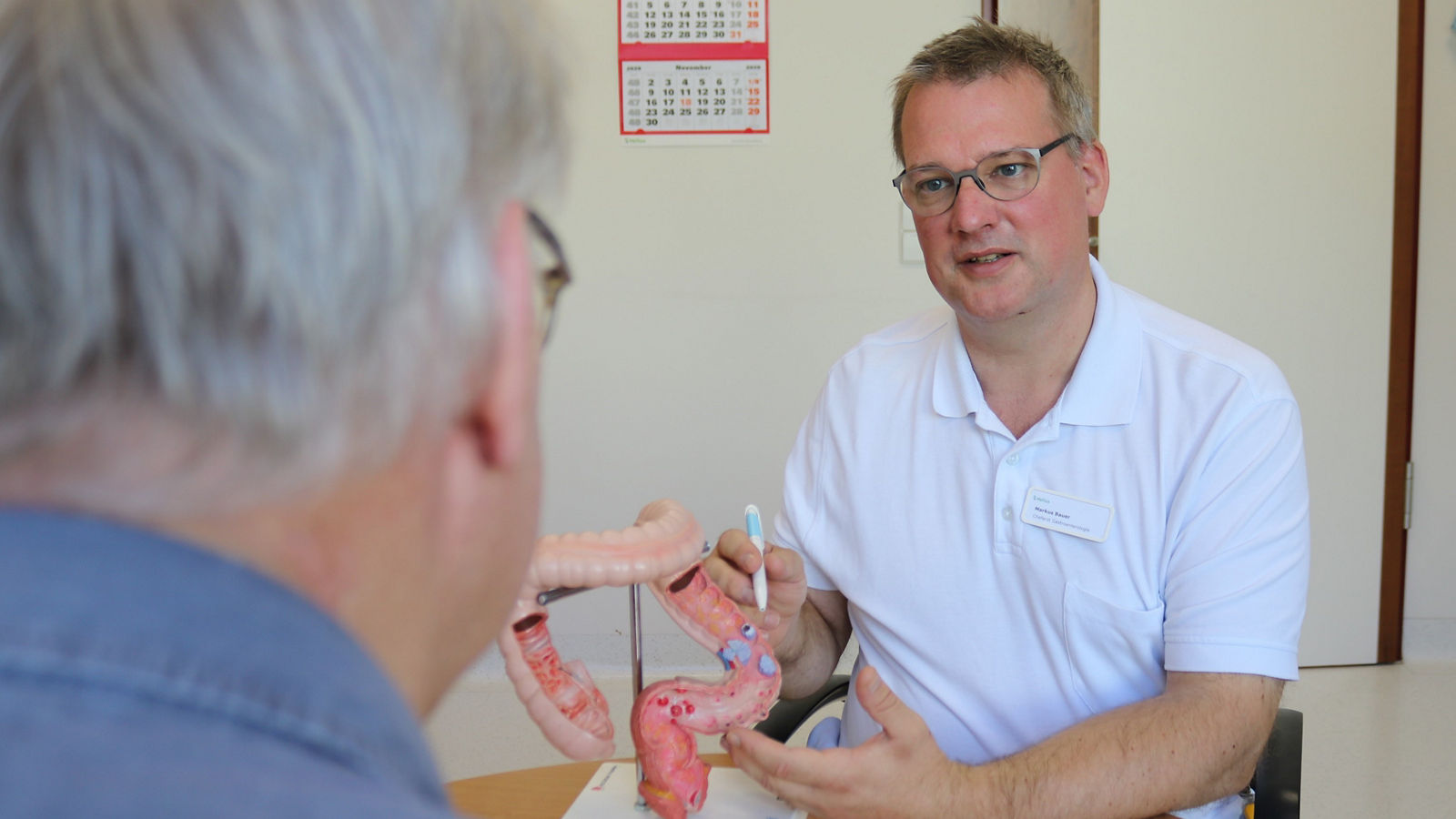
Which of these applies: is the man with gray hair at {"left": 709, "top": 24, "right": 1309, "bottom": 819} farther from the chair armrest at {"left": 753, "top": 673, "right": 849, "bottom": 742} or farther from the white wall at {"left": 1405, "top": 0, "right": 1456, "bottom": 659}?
the white wall at {"left": 1405, "top": 0, "right": 1456, "bottom": 659}

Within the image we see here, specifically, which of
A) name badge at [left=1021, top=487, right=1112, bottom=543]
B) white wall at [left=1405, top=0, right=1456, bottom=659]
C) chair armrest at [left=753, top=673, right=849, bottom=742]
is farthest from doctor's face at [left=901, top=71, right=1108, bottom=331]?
white wall at [left=1405, top=0, right=1456, bottom=659]

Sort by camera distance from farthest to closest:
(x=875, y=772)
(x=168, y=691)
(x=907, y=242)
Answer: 1. (x=907, y=242)
2. (x=875, y=772)
3. (x=168, y=691)

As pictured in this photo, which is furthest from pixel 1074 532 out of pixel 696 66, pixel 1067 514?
pixel 696 66

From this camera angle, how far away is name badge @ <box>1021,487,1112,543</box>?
4.75 feet

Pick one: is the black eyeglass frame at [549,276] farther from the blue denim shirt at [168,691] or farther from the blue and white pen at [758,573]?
the blue and white pen at [758,573]

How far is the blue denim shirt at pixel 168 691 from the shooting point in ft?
1.13

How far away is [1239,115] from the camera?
3.20 meters

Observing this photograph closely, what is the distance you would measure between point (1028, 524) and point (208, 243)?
1.27 m

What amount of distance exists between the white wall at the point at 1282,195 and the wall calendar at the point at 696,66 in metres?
1.02

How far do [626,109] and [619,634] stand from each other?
1.63 meters

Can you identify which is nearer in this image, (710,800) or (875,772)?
(875,772)

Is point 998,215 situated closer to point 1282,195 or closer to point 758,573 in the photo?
point 758,573

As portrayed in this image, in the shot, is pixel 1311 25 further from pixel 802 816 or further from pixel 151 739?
pixel 151 739

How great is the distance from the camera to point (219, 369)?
15.8 inches
